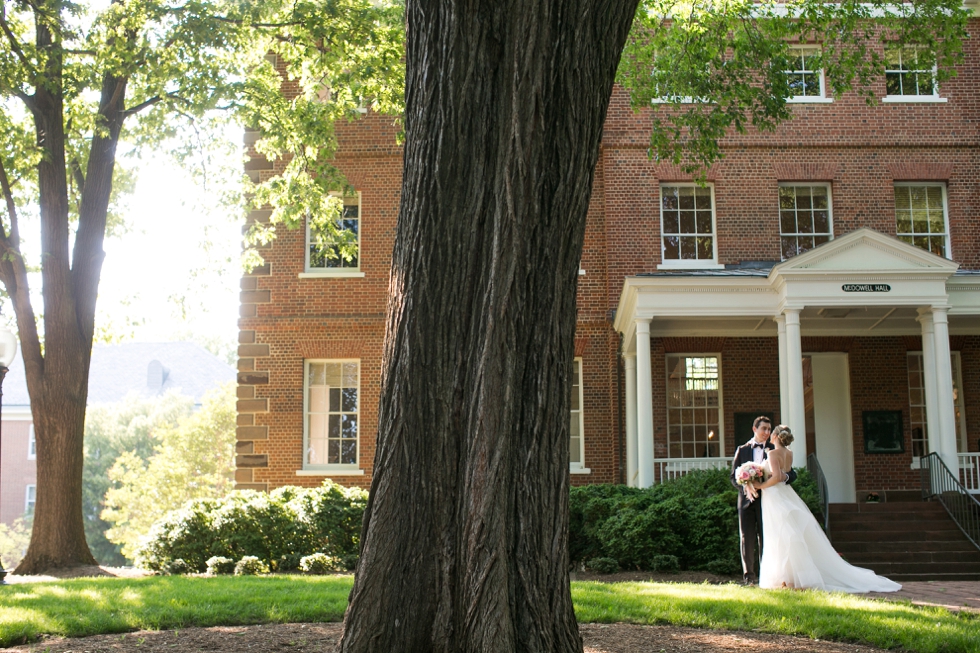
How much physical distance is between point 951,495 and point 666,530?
17.7ft

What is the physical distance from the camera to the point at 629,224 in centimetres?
1950

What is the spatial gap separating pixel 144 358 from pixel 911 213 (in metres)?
46.7

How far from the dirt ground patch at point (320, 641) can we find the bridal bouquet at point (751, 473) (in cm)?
397

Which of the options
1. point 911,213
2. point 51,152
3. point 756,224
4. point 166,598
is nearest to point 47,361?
point 51,152

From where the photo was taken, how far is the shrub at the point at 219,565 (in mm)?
13883

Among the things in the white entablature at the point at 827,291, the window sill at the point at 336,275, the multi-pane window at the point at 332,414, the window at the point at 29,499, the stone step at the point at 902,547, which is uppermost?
the window sill at the point at 336,275

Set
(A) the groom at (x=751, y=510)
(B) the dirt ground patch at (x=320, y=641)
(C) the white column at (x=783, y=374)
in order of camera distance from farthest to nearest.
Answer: (C) the white column at (x=783, y=374) → (A) the groom at (x=751, y=510) → (B) the dirt ground patch at (x=320, y=641)

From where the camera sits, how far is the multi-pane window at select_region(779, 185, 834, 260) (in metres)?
19.5

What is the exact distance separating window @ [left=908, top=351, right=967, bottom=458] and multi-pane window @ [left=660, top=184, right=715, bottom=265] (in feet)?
15.3

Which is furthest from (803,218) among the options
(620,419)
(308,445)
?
(308,445)

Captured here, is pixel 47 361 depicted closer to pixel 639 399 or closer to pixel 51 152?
pixel 51 152

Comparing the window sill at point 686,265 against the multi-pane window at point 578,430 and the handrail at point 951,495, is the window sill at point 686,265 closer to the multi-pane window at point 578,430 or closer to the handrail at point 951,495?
the multi-pane window at point 578,430

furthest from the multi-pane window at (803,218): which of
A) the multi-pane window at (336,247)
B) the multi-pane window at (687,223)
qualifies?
the multi-pane window at (336,247)

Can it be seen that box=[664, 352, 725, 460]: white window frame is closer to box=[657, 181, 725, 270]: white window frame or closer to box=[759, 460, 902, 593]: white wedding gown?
box=[657, 181, 725, 270]: white window frame
